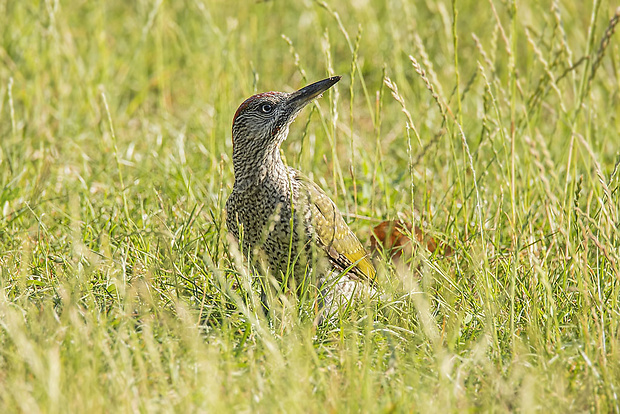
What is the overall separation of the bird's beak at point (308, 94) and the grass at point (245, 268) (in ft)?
0.25

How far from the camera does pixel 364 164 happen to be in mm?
4578

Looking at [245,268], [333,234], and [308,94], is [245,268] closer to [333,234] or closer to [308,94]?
[333,234]

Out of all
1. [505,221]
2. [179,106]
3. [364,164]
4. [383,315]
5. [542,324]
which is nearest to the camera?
[542,324]

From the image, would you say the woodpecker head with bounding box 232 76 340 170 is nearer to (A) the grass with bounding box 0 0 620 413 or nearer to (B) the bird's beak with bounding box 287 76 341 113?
(B) the bird's beak with bounding box 287 76 341 113

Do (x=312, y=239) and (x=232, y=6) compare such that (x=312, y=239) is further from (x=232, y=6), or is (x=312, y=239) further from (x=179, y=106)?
(x=232, y=6)

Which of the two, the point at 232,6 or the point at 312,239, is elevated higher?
the point at 232,6

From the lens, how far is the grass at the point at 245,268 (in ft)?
7.76

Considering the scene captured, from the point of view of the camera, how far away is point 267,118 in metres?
3.54

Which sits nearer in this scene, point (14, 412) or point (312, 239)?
point (14, 412)

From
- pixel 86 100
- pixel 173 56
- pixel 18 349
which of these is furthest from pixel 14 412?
pixel 173 56

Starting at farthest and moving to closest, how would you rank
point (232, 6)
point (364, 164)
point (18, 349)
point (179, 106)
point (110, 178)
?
point (232, 6) → point (179, 106) → point (364, 164) → point (110, 178) → point (18, 349)

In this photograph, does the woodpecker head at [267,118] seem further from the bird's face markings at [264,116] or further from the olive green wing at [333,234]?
the olive green wing at [333,234]

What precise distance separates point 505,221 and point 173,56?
10.9ft

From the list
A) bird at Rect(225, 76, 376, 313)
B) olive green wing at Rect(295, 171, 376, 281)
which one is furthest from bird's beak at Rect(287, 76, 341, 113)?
olive green wing at Rect(295, 171, 376, 281)
